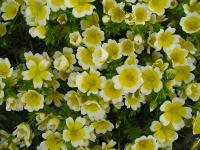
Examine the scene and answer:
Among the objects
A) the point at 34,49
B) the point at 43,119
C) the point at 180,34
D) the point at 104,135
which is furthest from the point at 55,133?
the point at 180,34

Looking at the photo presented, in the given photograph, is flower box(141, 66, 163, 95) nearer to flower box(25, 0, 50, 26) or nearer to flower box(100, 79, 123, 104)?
flower box(100, 79, 123, 104)

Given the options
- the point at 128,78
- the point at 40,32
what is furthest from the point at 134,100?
the point at 40,32

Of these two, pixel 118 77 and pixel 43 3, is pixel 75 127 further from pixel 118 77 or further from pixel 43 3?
pixel 43 3

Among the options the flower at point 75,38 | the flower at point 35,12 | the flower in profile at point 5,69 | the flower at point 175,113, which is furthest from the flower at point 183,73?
the flower in profile at point 5,69

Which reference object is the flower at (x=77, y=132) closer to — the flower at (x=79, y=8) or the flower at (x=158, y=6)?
the flower at (x=79, y=8)

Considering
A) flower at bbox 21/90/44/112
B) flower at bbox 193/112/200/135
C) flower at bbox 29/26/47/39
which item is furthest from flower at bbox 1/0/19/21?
flower at bbox 193/112/200/135
